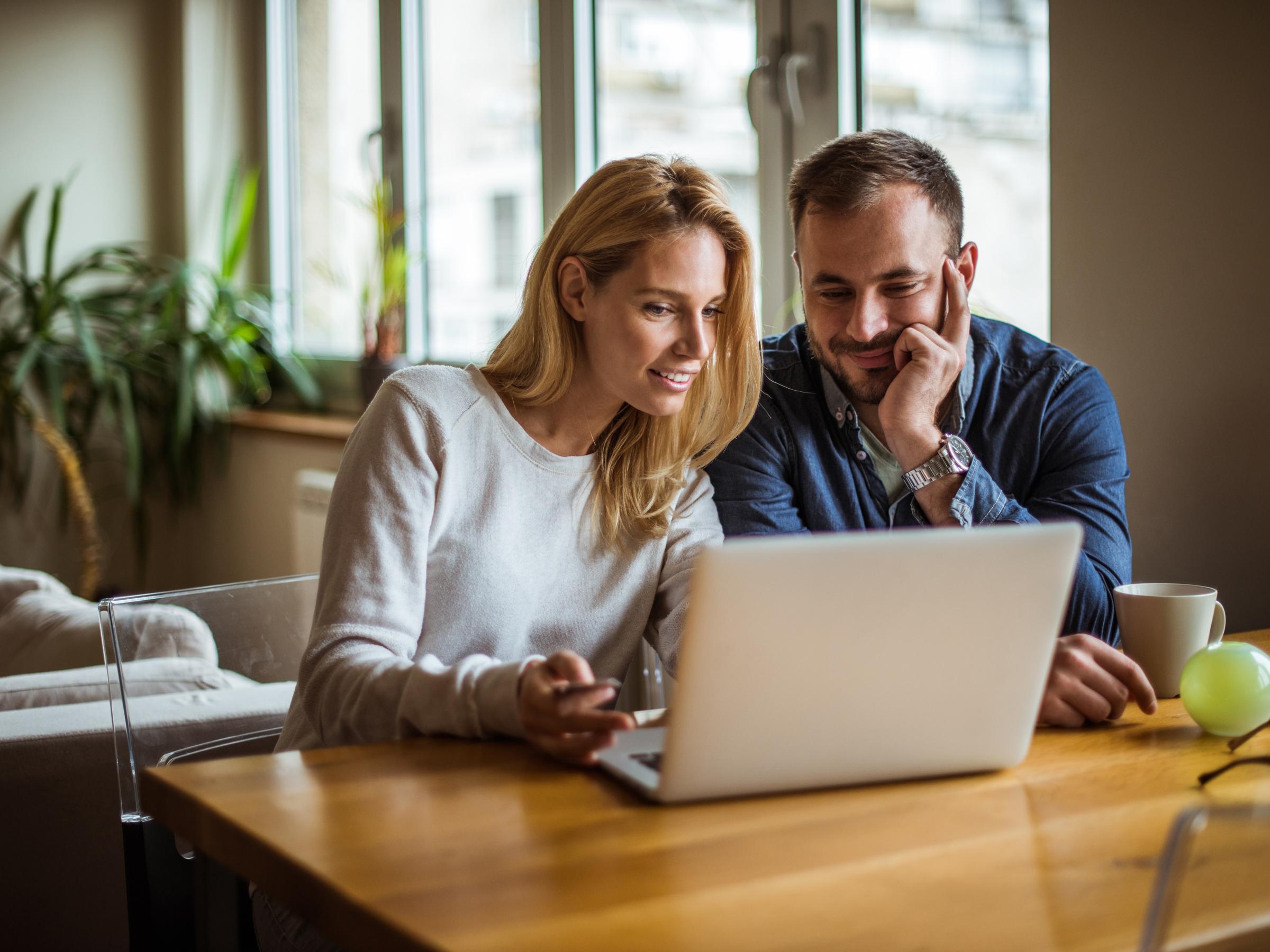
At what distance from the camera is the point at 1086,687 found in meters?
1.20

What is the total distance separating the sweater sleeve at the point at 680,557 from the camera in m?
1.54

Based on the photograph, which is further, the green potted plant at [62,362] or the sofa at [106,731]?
the green potted plant at [62,362]

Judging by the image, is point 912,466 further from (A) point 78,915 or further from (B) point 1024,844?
(A) point 78,915

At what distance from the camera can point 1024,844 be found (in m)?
0.88

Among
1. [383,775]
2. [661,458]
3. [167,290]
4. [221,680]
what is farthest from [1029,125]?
[167,290]

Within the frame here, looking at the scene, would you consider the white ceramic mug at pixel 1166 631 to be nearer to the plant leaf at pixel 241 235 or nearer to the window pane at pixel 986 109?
the window pane at pixel 986 109

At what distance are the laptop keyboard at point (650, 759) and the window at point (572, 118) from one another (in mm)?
844

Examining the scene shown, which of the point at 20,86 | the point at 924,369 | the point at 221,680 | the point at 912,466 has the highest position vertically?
the point at 20,86

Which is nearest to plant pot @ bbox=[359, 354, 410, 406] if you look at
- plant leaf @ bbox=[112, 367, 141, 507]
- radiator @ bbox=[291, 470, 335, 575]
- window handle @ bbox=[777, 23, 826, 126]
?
radiator @ bbox=[291, 470, 335, 575]

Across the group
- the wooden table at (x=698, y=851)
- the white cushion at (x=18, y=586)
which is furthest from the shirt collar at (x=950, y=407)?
the white cushion at (x=18, y=586)

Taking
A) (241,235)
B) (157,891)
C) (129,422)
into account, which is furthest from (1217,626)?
(241,235)

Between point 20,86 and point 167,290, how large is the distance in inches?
34.2

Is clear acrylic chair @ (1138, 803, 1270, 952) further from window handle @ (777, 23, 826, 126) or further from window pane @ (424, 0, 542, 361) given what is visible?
window pane @ (424, 0, 542, 361)

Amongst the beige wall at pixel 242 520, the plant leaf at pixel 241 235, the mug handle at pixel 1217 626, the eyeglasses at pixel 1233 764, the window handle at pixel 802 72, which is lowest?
the beige wall at pixel 242 520
